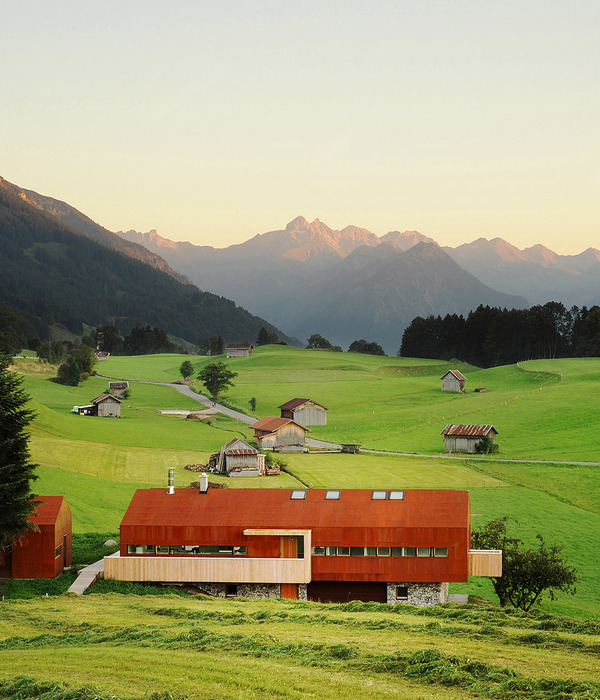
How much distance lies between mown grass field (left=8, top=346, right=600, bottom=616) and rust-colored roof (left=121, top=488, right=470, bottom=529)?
6.06 m

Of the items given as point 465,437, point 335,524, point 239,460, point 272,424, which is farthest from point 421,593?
point 272,424

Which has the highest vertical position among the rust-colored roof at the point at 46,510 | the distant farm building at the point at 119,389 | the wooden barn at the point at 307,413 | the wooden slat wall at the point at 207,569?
the distant farm building at the point at 119,389

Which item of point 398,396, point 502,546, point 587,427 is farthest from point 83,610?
point 398,396

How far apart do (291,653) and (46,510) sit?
903 inches

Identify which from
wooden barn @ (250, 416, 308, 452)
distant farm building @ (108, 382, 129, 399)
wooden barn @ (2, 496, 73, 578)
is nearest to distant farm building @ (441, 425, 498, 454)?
wooden barn @ (250, 416, 308, 452)

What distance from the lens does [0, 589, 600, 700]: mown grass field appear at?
1842 cm

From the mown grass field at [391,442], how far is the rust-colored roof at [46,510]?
868cm

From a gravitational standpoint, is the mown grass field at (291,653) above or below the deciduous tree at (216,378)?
below

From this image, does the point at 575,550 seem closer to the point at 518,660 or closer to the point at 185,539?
the point at 185,539

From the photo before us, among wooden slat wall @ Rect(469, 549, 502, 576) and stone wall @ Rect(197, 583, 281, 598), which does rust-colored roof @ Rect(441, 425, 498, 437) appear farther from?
stone wall @ Rect(197, 583, 281, 598)

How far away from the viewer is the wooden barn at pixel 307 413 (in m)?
107

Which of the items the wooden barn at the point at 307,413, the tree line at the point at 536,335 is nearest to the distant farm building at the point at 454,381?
the wooden barn at the point at 307,413

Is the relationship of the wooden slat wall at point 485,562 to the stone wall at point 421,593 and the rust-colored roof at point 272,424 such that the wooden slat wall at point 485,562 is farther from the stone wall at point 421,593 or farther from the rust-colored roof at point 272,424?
the rust-colored roof at point 272,424

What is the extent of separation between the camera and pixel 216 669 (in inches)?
791
